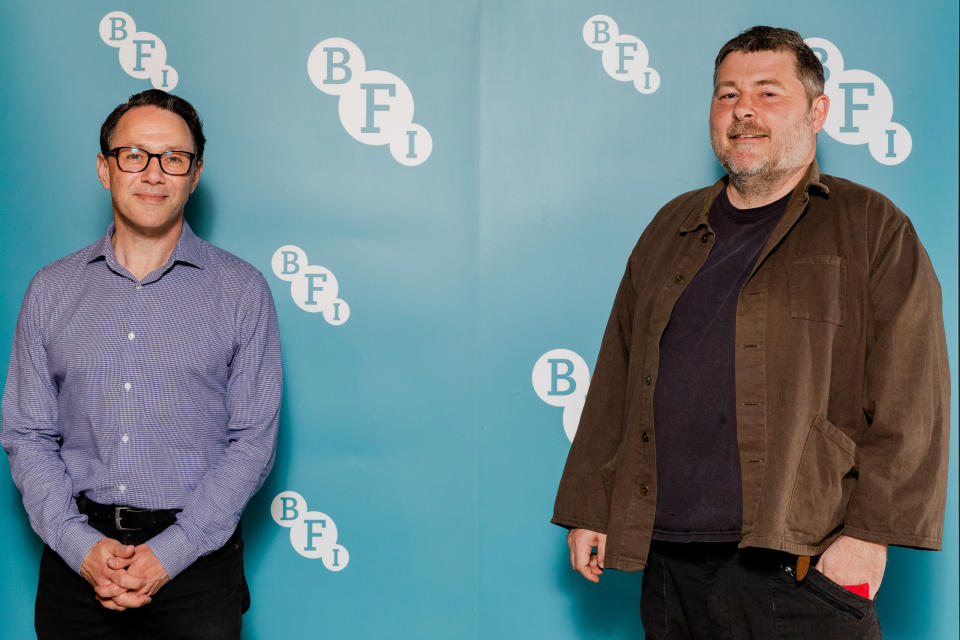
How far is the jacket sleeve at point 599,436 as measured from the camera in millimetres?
1897

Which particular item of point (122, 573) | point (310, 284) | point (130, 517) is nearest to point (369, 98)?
point (310, 284)

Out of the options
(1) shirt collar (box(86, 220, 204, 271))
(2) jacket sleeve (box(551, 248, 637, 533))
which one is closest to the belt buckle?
(1) shirt collar (box(86, 220, 204, 271))

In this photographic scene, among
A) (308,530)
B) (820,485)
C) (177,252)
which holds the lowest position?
(308,530)

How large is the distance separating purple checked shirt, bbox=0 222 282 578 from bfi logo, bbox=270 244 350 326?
45cm

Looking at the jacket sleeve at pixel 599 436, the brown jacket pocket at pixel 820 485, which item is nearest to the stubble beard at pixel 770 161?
the jacket sleeve at pixel 599 436

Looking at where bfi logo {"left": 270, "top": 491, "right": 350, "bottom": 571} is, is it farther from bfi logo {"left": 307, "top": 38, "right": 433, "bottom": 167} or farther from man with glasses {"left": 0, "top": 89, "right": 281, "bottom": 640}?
bfi logo {"left": 307, "top": 38, "right": 433, "bottom": 167}

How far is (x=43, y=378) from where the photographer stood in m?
1.92

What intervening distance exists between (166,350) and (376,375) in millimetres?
693

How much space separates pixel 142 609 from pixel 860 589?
1.42 m

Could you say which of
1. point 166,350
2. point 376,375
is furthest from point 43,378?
point 376,375

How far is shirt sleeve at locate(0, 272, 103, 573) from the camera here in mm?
1791

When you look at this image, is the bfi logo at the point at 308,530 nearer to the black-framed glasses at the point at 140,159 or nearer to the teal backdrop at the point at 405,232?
the teal backdrop at the point at 405,232

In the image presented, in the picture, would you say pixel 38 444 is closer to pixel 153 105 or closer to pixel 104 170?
pixel 104 170

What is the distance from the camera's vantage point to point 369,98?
2.44m
